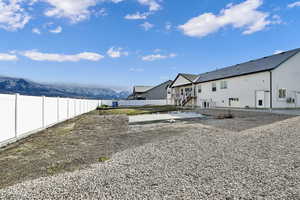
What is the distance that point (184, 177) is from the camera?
283cm

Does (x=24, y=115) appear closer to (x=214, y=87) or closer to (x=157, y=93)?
(x=214, y=87)

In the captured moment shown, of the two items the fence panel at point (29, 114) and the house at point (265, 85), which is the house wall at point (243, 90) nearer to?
the house at point (265, 85)

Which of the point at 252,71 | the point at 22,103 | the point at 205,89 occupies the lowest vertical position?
the point at 22,103

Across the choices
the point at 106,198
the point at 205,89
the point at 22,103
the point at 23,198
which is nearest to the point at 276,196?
the point at 106,198

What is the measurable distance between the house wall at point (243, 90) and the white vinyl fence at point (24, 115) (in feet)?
64.2

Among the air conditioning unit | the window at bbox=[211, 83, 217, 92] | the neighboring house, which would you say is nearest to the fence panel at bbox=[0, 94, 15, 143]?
the air conditioning unit

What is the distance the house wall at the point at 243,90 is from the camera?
56.4ft

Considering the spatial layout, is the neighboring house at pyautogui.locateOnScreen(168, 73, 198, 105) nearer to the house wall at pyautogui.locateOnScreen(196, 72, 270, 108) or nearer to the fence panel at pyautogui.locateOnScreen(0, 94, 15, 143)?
the house wall at pyautogui.locateOnScreen(196, 72, 270, 108)

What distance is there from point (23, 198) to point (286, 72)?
22.5 m

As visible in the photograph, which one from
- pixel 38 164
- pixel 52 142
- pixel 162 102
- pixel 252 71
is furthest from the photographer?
pixel 162 102

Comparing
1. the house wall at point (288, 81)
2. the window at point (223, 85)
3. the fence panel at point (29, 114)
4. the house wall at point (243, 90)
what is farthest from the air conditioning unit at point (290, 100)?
the fence panel at point (29, 114)

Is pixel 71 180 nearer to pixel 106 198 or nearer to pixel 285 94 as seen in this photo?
pixel 106 198

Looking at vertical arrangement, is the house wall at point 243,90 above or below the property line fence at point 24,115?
above

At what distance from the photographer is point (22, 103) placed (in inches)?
236
